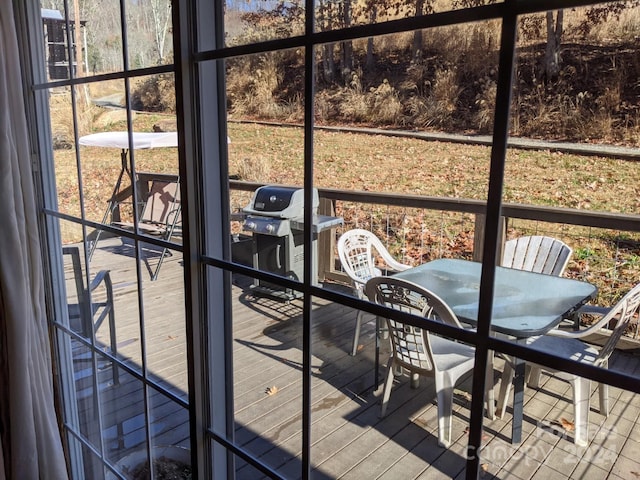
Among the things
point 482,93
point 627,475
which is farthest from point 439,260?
point 627,475

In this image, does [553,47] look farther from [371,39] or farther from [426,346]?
[426,346]

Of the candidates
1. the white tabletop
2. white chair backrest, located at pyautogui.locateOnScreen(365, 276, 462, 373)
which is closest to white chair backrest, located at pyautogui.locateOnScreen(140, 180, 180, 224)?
the white tabletop

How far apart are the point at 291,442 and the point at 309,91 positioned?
2.65 feet

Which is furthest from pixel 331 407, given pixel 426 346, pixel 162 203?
pixel 162 203

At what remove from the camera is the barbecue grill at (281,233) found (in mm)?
1006

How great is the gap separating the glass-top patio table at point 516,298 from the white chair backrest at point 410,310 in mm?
23

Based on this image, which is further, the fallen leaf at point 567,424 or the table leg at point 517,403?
the fallen leaf at point 567,424

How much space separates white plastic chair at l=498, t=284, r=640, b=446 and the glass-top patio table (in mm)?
20

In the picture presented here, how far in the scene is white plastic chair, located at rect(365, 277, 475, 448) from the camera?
84 cm

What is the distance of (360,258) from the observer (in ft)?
3.53

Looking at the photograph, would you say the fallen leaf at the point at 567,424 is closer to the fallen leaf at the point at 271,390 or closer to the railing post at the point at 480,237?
the railing post at the point at 480,237

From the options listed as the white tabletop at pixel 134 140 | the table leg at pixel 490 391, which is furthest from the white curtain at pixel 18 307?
the table leg at pixel 490 391

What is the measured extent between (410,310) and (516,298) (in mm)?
180

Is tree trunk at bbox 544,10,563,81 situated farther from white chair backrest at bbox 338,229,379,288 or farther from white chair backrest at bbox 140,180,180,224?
white chair backrest at bbox 140,180,180,224
